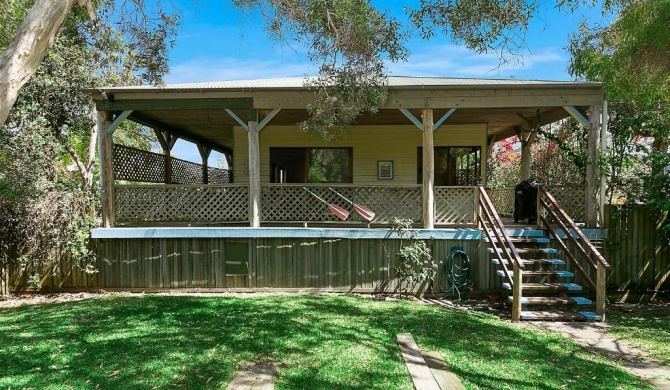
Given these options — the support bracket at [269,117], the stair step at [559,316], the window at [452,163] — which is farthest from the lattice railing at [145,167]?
the stair step at [559,316]

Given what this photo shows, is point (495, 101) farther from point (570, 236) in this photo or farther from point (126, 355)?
point (126, 355)

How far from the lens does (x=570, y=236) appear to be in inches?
288

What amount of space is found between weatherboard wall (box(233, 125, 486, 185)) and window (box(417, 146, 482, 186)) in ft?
0.76

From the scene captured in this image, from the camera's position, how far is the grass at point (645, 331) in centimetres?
519

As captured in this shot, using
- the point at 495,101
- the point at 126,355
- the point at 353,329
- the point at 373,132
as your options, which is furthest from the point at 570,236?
the point at 126,355

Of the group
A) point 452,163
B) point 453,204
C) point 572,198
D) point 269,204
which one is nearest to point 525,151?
point 452,163

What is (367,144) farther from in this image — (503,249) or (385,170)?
(503,249)

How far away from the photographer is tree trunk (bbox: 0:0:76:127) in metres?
3.49

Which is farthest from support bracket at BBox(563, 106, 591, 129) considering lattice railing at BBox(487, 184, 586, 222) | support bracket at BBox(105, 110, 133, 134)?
support bracket at BBox(105, 110, 133, 134)

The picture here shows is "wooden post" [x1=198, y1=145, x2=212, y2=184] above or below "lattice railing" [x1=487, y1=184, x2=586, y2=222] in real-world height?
above

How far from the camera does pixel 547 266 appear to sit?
26.0ft

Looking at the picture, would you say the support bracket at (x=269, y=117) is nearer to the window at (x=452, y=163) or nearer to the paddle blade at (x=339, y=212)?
the paddle blade at (x=339, y=212)

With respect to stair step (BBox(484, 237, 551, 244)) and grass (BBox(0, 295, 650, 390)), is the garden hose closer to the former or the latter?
stair step (BBox(484, 237, 551, 244))

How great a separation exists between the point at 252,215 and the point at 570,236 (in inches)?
249
